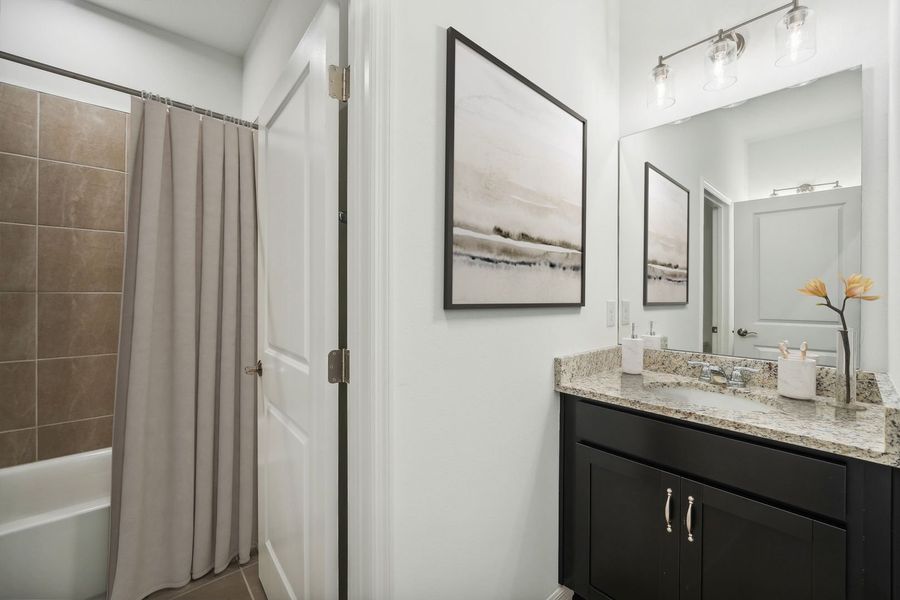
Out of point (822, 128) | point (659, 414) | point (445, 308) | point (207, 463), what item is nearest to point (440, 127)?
point (445, 308)

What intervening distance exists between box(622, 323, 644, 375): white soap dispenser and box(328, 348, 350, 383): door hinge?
1221 mm

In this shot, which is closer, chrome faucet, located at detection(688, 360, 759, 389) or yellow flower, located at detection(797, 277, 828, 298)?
yellow flower, located at detection(797, 277, 828, 298)

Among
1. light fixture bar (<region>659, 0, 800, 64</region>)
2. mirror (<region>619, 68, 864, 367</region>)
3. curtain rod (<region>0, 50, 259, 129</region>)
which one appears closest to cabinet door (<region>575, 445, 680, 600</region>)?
mirror (<region>619, 68, 864, 367</region>)

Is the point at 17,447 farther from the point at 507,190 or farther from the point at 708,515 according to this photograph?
the point at 708,515

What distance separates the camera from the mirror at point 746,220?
133 centimetres

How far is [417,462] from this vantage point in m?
1.01

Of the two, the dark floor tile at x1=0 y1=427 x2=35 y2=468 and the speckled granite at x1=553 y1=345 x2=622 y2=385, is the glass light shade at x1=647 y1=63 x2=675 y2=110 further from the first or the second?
the dark floor tile at x1=0 y1=427 x2=35 y2=468

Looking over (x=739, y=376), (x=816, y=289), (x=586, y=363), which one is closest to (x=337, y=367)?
(x=586, y=363)

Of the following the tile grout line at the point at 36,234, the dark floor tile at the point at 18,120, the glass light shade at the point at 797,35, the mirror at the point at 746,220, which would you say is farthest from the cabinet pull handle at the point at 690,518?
the dark floor tile at the point at 18,120

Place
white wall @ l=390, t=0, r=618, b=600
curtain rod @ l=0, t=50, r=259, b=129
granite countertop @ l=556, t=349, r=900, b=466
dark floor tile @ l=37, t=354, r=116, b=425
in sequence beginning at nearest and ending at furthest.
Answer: granite countertop @ l=556, t=349, r=900, b=466
white wall @ l=390, t=0, r=618, b=600
curtain rod @ l=0, t=50, r=259, b=129
dark floor tile @ l=37, t=354, r=116, b=425

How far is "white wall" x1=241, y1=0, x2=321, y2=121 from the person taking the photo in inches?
60.5

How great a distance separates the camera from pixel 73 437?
1.92m

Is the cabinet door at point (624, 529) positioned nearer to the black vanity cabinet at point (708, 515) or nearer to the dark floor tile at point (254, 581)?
the black vanity cabinet at point (708, 515)

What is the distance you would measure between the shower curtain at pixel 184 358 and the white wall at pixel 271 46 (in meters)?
0.33
